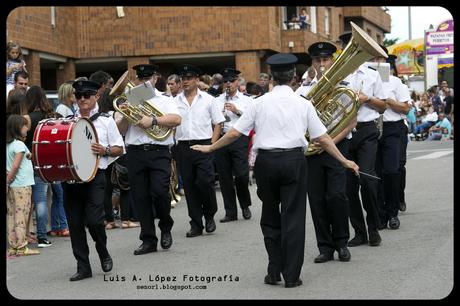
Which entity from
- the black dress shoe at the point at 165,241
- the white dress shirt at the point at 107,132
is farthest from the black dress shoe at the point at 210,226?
the white dress shirt at the point at 107,132

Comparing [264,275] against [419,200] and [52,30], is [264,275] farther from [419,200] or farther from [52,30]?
[52,30]

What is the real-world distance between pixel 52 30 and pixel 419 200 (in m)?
19.2

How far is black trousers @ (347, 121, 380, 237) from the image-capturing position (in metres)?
9.73

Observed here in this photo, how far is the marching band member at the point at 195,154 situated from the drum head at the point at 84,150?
8.76ft

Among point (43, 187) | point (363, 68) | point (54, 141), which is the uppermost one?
point (363, 68)

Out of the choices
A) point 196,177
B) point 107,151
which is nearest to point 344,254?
point 107,151

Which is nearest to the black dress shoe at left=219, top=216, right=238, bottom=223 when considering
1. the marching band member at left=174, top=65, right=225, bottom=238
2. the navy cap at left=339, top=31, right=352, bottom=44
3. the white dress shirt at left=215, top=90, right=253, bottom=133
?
the marching band member at left=174, top=65, right=225, bottom=238

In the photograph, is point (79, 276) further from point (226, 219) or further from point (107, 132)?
point (226, 219)

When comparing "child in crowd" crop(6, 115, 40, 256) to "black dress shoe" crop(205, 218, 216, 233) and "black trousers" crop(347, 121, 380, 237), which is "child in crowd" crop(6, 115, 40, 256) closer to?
"black dress shoe" crop(205, 218, 216, 233)

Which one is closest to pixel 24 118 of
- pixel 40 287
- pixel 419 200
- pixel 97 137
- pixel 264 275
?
pixel 97 137

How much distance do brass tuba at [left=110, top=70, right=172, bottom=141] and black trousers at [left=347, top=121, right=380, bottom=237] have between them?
2.16 meters

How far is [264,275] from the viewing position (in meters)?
8.41

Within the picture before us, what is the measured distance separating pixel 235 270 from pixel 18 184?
3029mm

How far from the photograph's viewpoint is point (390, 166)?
436 inches
